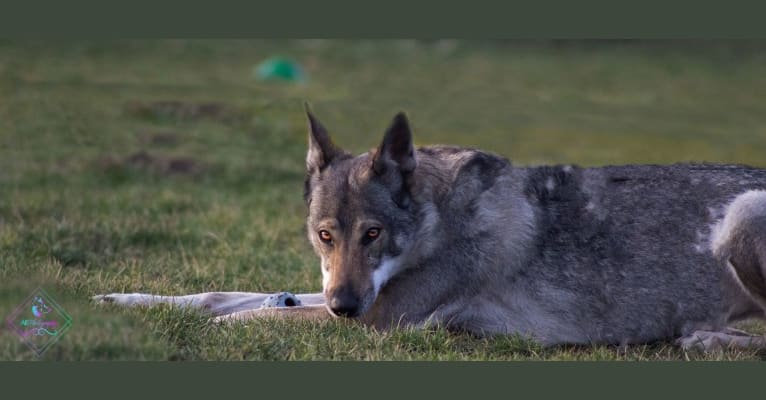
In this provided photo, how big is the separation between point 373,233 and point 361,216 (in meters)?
0.16

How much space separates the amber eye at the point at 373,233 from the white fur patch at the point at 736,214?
2904mm

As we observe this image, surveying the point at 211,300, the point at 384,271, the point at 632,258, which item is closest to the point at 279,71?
the point at 211,300

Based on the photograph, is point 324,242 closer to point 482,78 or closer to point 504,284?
point 504,284

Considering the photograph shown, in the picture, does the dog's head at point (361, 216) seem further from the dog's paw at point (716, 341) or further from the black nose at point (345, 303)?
the dog's paw at point (716, 341)

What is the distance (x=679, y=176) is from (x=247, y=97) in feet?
46.6

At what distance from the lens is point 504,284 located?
8297 mm

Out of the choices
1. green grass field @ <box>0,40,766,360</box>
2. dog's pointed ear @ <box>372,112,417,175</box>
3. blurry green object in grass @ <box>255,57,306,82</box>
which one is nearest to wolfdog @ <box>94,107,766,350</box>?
dog's pointed ear @ <box>372,112,417,175</box>

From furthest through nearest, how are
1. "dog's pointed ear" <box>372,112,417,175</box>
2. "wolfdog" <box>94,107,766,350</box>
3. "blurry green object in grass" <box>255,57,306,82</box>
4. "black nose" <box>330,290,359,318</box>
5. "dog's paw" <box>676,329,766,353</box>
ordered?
"blurry green object in grass" <box>255,57,306,82</box>
"dog's paw" <box>676,329,766,353</box>
"wolfdog" <box>94,107,766,350</box>
"dog's pointed ear" <box>372,112,417,175</box>
"black nose" <box>330,290,359,318</box>

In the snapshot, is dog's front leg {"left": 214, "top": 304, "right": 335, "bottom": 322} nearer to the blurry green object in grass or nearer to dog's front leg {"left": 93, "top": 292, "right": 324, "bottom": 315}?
dog's front leg {"left": 93, "top": 292, "right": 324, "bottom": 315}

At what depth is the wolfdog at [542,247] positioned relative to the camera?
26.0 ft

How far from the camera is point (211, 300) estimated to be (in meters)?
8.74

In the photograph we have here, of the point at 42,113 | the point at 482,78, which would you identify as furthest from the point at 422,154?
the point at 482,78

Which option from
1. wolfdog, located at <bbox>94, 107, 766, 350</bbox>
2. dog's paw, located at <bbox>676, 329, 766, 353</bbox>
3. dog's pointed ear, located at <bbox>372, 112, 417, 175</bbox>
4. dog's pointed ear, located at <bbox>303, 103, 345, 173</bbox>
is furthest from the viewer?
dog's pointed ear, located at <bbox>303, 103, 345, 173</bbox>

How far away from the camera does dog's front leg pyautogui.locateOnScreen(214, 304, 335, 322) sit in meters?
8.02
